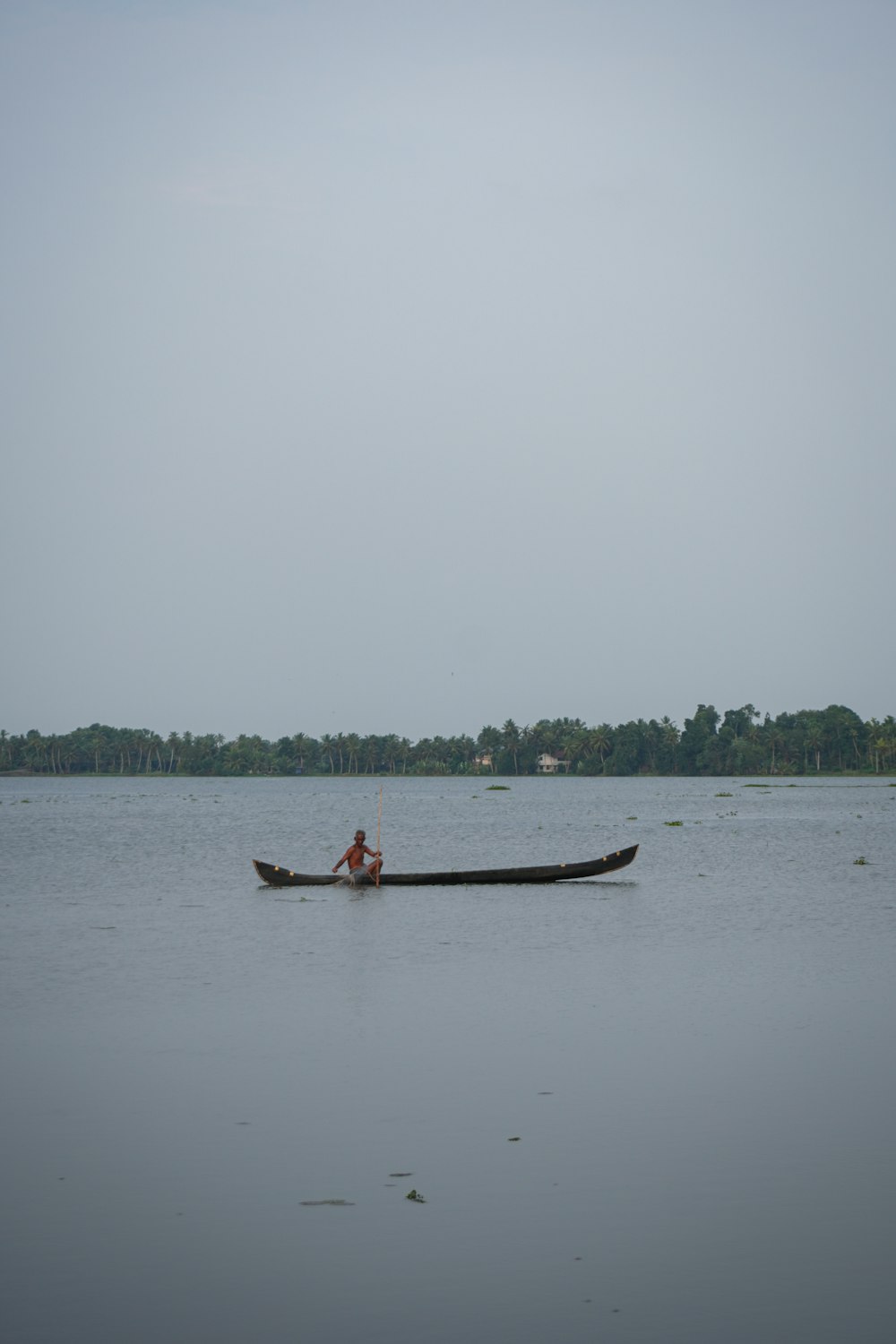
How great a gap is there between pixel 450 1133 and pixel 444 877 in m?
22.8

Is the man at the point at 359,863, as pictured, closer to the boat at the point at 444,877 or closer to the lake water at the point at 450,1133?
the boat at the point at 444,877

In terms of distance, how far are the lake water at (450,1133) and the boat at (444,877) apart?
6883 millimetres

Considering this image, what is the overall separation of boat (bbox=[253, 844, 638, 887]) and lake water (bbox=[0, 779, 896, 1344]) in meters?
6.88

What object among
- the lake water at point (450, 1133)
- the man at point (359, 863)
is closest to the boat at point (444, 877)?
the man at point (359, 863)

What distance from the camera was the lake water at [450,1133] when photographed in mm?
7312

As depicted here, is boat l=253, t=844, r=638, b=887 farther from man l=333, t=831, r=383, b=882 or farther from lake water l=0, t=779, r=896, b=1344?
lake water l=0, t=779, r=896, b=1344

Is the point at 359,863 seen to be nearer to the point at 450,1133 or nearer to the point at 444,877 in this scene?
the point at 444,877

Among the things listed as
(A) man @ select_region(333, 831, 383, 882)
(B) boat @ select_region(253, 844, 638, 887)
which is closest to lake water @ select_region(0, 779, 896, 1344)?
(B) boat @ select_region(253, 844, 638, 887)

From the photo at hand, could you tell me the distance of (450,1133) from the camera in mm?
10570

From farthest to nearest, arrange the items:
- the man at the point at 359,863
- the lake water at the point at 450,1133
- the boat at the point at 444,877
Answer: the man at the point at 359,863
the boat at the point at 444,877
the lake water at the point at 450,1133

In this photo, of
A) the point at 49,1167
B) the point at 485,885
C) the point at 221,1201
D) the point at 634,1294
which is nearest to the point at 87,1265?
the point at 221,1201

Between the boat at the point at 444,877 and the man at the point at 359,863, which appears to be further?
the man at the point at 359,863

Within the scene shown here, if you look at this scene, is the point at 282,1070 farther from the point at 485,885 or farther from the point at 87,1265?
the point at 485,885

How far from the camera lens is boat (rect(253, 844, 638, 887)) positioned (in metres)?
33.1
